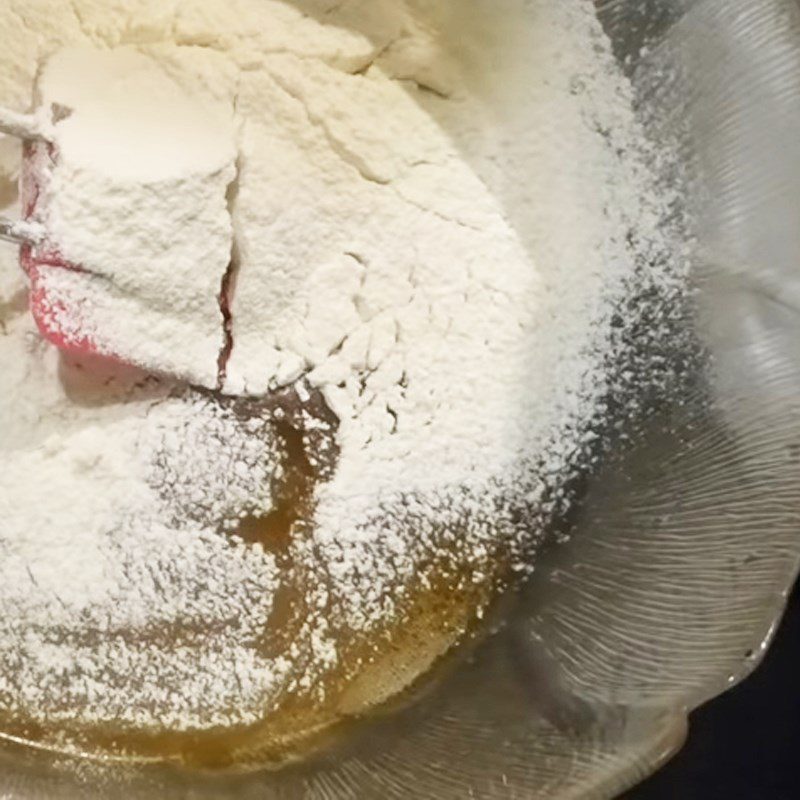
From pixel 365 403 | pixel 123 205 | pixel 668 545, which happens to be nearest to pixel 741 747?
pixel 668 545

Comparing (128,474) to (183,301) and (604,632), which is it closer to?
(183,301)

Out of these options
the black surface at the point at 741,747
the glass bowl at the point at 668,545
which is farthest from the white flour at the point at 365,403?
the black surface at the point at 741,747

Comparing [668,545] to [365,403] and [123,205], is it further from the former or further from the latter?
[123,205]

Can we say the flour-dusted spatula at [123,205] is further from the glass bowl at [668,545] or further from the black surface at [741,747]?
A: the black surface at [741,747]

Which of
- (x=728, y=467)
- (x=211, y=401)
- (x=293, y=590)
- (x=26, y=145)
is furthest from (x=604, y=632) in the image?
(x=26, y=145)

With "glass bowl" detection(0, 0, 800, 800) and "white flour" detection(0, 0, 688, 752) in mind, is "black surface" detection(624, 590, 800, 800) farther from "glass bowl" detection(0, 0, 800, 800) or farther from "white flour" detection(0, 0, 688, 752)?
"white flour" detection(0, 0, 688, 752)

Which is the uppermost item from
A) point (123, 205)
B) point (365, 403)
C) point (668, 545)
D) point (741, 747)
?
point (123, 205)

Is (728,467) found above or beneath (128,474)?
beneath

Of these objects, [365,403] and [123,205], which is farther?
[365,403]
